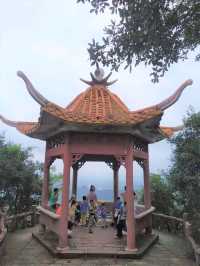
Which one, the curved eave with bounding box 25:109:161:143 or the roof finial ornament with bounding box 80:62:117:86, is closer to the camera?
the curved eave with bounding box 25:109:161:143

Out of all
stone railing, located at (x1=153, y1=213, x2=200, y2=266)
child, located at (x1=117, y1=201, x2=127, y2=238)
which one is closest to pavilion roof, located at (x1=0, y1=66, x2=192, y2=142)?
child, located at (x1=117, y1=201, x2=127, y2=238)

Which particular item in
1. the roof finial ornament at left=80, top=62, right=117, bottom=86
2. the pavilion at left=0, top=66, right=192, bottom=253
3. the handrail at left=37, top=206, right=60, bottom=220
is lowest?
the handrail at left=37, top=206, right=60, bottom=220

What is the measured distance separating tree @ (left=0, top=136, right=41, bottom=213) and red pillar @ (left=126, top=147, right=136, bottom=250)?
289 inches

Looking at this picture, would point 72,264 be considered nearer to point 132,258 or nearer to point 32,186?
point 132,258

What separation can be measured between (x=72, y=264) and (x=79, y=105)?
487cm

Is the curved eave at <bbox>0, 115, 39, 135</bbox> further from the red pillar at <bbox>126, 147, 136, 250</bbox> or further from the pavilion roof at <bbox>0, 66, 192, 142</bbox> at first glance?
the red pillar at <bbox>126, 147, 136, 250</bbox>

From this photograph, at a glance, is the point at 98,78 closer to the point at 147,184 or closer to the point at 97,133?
the point at 97,133

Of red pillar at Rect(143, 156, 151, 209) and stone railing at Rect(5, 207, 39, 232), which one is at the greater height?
red pillar at Rect(143, 156, 151, 209)

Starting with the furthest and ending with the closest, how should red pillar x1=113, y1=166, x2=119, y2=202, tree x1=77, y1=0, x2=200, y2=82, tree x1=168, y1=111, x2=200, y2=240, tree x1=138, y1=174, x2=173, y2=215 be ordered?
tree x1=138, y1=174, x2=173, y2=215 → red pillar x1=113, y1=166, x2=119, y2=202 → tree x1=168, y1=111, x2=200, y2=240 → tree x1=77, y1=0, x2=200, y2=82

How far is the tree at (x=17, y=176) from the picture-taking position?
14781 mm

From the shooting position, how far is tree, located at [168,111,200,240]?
33.7 feet

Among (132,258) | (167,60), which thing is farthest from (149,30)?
(132,258)

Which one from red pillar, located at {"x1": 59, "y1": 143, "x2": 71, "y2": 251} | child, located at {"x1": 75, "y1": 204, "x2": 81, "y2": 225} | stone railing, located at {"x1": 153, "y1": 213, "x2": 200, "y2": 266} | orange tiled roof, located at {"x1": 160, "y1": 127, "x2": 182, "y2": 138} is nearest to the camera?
red pillar, located at {"x1": 59, "y1": 143, "x2": 71, "y2": 251}

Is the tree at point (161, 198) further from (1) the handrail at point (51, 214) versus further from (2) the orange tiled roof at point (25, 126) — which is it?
(2) the orange tiled roof at point (25, 126)
